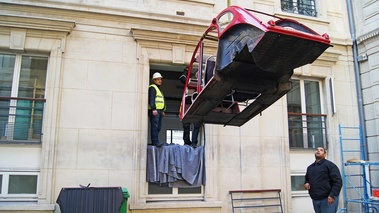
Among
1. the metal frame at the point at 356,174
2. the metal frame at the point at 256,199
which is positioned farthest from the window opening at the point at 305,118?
the metal frame at the point at 256,199

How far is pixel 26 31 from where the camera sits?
7062 mm

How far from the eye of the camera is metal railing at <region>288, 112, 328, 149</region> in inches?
343

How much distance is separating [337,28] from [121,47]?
6.12 m

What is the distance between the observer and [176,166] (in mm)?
7449

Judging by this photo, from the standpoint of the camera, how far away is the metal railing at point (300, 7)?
372 inches

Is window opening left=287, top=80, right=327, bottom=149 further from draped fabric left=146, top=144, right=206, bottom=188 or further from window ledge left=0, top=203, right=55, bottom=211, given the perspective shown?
window ledge left=0, top=203, right=55, bottom=211

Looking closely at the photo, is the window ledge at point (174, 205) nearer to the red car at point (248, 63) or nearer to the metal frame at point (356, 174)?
the red car at point (248, 63)

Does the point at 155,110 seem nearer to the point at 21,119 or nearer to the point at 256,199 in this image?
the point at 21,119

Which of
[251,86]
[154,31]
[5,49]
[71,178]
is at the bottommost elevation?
[71,178]

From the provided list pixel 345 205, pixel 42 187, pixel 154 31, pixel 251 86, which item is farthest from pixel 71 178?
pixel 345 205

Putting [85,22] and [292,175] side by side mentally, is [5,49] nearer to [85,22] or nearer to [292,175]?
[85,22]

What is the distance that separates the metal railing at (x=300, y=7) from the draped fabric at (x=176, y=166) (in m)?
4.87

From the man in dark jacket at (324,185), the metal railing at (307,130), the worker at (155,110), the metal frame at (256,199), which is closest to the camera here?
the man in dark jacket at (324,185)

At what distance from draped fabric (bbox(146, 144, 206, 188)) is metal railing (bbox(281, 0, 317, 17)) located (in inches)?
192
